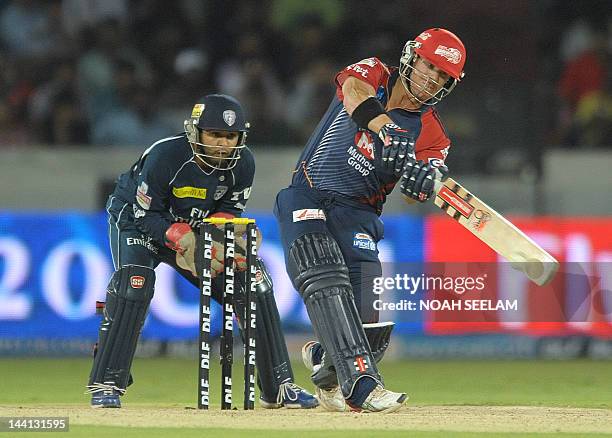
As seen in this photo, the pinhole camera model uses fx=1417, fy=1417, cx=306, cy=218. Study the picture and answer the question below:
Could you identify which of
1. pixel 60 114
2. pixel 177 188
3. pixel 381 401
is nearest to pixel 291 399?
pixel 381 401

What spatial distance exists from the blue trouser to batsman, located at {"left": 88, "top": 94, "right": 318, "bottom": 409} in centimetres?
42

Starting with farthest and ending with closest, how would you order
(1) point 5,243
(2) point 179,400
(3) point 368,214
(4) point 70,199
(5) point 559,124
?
(5) point 559,124 → (4) point 70,199 → (1) point 5,243 → (2) point 179,400 → (3) point 368,214

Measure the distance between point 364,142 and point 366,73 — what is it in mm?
359

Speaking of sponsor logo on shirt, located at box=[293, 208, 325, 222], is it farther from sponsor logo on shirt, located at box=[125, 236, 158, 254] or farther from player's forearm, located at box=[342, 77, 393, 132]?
sponsor logo on shirt, located at box=[125, 236, 158, 254]

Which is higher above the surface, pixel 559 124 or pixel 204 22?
pixel 204 22

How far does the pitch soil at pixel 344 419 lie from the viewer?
21.4 ft

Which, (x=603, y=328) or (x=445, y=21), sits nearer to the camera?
(x=603, y=328)

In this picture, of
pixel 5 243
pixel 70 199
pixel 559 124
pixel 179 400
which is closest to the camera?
pixel 179 400

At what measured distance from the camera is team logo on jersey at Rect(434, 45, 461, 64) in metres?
7.11

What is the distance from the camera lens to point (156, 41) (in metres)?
13.8

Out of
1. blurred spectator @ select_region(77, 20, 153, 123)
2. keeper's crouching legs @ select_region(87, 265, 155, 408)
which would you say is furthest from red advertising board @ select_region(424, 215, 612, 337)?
keeper's crouching legs @ select_region(87, 265, 155, 408)

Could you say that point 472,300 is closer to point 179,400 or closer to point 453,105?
point 179,400

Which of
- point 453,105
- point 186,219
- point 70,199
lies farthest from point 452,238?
point 186,219

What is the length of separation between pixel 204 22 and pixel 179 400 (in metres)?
6.20
